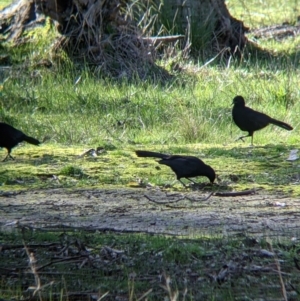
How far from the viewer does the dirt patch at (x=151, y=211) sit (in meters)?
5.91

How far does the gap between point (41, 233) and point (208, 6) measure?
11.3m

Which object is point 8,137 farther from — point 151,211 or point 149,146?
point 151,211

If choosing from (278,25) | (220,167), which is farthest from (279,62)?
(220,167)

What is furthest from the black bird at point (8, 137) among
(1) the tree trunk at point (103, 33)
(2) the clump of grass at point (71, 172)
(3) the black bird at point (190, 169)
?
(1) the tree trunk at point (103, 33)

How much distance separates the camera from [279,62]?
1523 cm

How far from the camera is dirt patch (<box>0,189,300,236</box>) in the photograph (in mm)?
5910

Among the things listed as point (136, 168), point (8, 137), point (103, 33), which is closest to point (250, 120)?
point (136, 168)

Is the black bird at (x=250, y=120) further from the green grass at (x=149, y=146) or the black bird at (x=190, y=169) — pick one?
the black bird at (x=190, y=169)

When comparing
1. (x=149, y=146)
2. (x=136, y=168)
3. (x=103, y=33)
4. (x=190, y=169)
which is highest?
(x=190, y=169)

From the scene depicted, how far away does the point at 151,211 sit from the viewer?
6.41 meters

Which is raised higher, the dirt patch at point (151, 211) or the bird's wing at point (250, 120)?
the dirt patch at point (151, 211)

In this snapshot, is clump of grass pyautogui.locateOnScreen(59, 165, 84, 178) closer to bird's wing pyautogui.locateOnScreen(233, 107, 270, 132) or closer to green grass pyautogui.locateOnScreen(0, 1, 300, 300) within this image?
green grass pyautogui.locateOnScreen(0, 1, 300, 300)

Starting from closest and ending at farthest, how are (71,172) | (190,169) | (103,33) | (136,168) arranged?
(190,169) → (71,172) → (136,168) → (103,33)

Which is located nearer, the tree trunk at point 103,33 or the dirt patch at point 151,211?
the dirt patch at point 151,211
